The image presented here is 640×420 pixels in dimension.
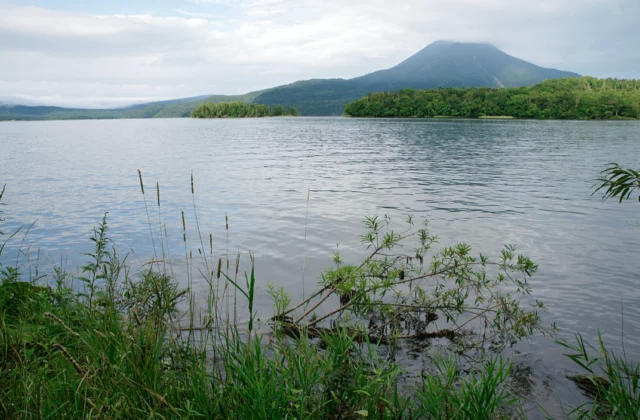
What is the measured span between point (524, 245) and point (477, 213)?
439 centimetres

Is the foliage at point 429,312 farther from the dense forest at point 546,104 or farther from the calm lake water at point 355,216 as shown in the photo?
the dense forest at point 546,104

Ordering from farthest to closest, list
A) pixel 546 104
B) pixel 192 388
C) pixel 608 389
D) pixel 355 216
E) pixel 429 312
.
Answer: pixel 546 104 < pixel 355 216 < pixel 429 312 < pixel 608 389 < pixel 192 388

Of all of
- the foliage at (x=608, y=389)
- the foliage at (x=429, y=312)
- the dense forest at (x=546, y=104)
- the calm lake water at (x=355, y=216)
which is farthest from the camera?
the dense forest at (x=546, y=104)

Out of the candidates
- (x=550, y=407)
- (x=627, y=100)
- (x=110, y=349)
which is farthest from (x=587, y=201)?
(x=627, y=100)

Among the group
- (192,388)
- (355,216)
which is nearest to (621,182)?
(192,388)

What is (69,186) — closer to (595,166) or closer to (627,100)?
(595,166)

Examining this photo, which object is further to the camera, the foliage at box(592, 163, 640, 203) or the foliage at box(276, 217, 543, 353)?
the foliage at box(276, 217, 543, 353)

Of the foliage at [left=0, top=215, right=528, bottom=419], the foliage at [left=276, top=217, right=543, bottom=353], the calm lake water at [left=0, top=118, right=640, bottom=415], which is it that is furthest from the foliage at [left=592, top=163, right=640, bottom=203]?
the calm lake water at [left=0, top=118, right=640, bottom=415]

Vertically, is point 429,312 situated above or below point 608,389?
below

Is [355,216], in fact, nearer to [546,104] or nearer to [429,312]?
[429,312]

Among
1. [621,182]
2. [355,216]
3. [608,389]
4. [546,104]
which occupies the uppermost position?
[546,104]

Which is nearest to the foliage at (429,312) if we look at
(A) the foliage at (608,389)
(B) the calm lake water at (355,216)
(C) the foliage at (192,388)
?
(B) the calm lake water at (355,216)

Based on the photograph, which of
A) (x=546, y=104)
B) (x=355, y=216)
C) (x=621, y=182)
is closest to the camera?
(x=621, y=182)

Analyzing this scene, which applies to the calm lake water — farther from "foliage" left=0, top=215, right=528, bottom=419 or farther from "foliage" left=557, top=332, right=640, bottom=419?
"foliage" left=0, top=215, right=528, bottom=419
